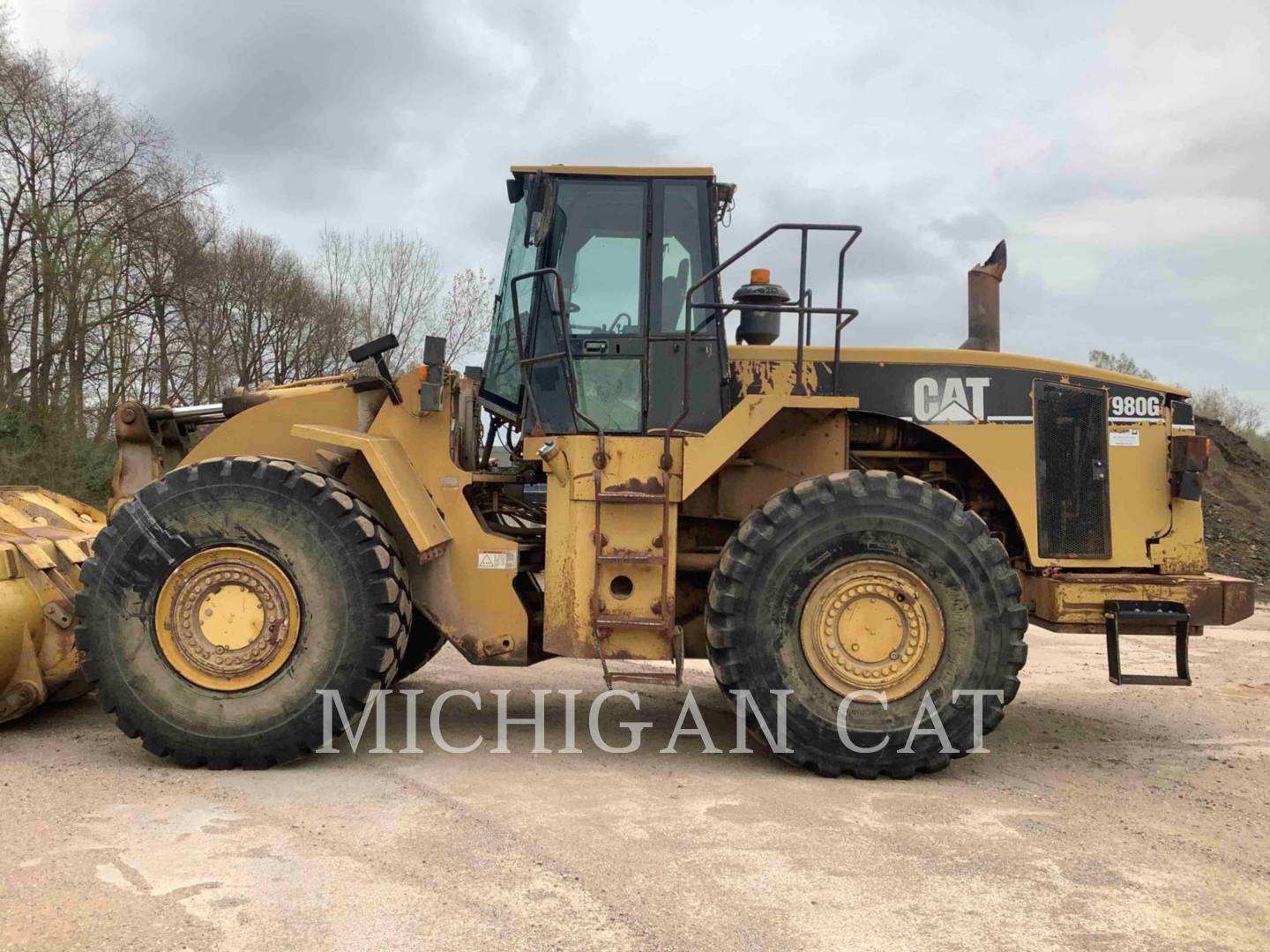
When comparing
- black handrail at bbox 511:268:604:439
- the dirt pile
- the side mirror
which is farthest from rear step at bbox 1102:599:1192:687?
the dirt pile

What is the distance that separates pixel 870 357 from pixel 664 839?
2.88m

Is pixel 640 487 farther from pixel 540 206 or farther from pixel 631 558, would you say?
pixel 540 206

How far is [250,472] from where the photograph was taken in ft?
15.3

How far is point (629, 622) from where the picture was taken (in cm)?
479

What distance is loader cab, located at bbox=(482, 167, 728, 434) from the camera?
Answer: 5172 mm

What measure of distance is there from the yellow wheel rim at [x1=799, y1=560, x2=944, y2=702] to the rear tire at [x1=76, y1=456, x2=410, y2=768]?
2012mm

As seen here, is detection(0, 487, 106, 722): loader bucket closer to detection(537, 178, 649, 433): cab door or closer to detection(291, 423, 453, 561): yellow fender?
detection(291, 423, 453, 561): yellow fender

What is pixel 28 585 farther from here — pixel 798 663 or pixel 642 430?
pixel 798 663

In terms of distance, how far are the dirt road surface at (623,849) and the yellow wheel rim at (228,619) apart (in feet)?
1.59

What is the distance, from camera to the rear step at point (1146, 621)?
195 inches

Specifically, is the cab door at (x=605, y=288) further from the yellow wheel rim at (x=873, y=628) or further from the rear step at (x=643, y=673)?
the yellow wheel rim at (x=873, y=628)

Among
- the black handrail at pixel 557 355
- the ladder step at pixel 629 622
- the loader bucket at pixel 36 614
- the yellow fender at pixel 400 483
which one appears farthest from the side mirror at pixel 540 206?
the loader bucket at pixel 36 614

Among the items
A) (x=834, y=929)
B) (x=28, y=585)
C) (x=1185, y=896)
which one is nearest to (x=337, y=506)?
(x=28, y=585)

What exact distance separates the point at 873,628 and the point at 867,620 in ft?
0.16
